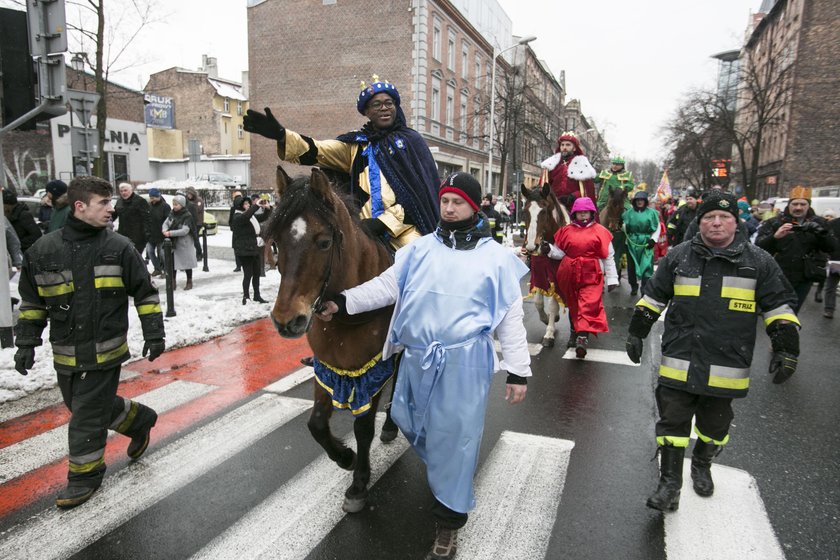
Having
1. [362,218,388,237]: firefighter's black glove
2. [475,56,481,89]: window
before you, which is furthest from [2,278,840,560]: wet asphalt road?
[475,56,481,89]: window

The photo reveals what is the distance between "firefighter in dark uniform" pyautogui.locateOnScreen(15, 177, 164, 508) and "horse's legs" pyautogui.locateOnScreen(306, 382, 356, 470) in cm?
146

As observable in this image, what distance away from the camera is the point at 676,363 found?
3566 mm

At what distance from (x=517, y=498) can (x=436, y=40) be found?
3308 centimetres

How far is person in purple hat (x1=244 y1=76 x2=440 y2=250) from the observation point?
388cm

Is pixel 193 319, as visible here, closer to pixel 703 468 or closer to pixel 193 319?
pixel 193 319

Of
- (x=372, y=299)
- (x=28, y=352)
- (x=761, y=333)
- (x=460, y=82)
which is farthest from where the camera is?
(x=460, y=82)

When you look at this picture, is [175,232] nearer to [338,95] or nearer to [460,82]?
[338,95]

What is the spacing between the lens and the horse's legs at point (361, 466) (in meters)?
3.46

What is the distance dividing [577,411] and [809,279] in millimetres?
4601

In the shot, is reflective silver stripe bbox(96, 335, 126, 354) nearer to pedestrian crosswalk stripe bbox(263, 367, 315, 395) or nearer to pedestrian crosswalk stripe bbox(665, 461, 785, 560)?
pedestrian crosswalk stripe bbox(263, 367, 315, 395)

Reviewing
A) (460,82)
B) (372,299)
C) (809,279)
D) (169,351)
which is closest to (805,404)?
(809,279)

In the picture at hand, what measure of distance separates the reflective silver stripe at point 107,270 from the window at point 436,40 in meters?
31.6

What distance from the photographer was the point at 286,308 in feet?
8.77

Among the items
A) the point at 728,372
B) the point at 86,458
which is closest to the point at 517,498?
the point at 728,372
